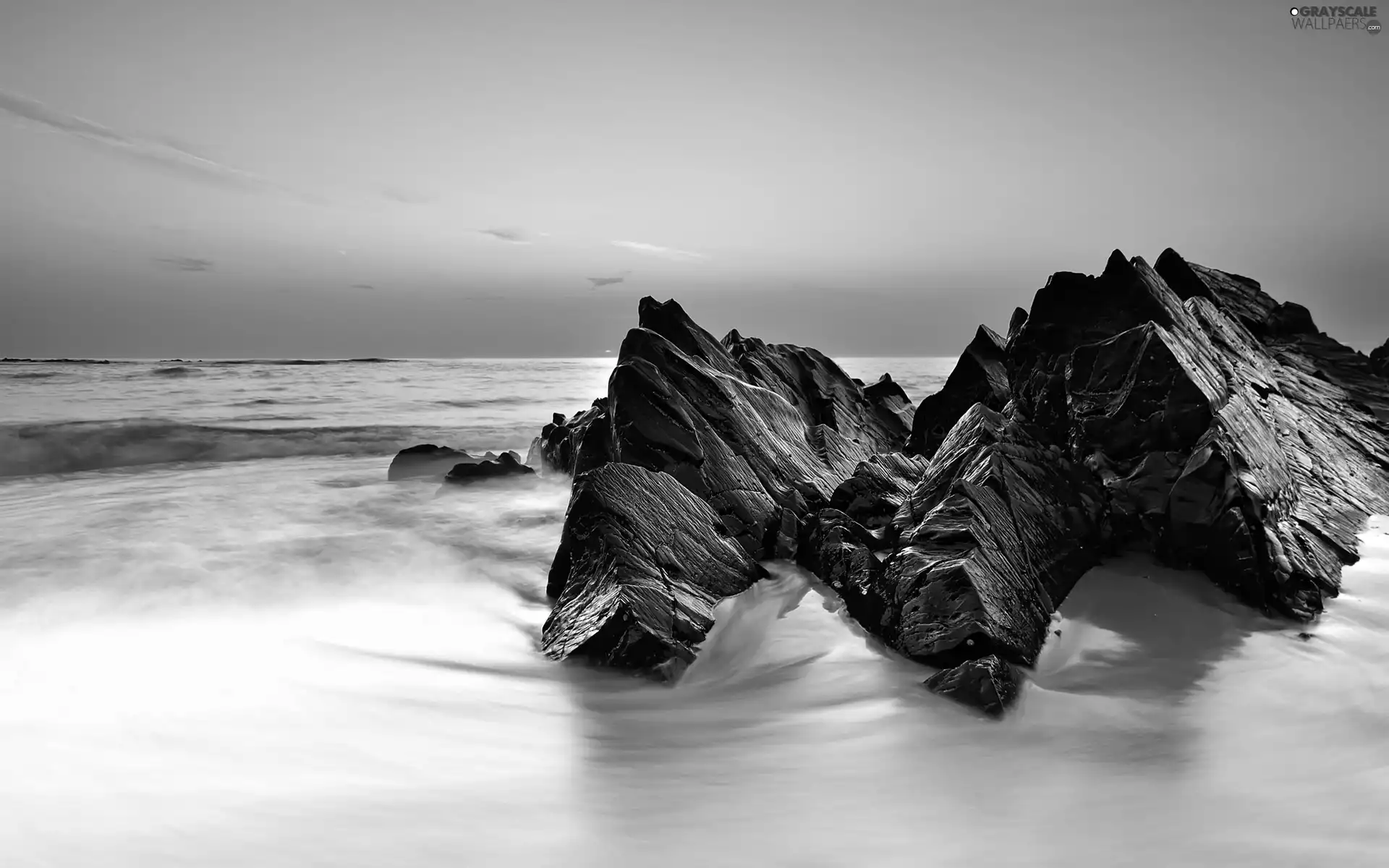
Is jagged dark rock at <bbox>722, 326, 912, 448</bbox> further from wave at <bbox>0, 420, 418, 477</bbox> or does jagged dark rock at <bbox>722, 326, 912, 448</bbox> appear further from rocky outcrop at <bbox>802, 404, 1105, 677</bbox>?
wave at <bbox>0, 420, 418, 477</bbox>

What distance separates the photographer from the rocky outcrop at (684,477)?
417 cm

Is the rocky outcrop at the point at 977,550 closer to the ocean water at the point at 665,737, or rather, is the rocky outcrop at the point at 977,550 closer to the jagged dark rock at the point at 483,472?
the ocean water at the point at 665,737

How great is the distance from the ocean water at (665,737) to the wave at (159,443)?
11344 mm

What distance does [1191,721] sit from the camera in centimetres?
313

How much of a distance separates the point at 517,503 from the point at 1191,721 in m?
7.41

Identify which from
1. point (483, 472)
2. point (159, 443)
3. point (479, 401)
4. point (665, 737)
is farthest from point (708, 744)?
point (479, 401)

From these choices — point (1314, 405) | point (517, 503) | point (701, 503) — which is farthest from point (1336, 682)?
point (517, 503)

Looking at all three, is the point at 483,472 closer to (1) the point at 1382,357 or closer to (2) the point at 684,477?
(2) the point at 684,477

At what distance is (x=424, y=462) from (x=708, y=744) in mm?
9938

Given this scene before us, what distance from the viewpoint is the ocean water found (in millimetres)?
2451

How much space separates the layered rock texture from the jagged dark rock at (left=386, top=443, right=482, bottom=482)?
18.5ft

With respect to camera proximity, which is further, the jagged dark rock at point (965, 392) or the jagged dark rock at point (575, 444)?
the jagged dark rock at point (965, 392)

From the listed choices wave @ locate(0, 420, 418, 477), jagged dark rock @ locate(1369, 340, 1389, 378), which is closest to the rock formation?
jagged dark rock @ locate(1369, 340, 1389, 378)

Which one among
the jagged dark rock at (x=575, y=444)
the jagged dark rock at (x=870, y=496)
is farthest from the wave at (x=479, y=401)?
the jagged dark rock at (x=870, y=496)
